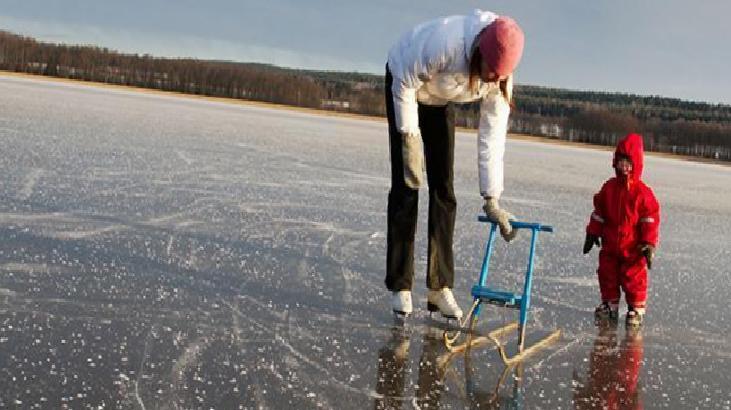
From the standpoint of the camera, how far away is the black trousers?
4941 mm

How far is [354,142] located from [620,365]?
57.1ft

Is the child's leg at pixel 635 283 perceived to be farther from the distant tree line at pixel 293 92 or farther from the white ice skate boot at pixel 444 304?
the distant tree line at pixel 293 92

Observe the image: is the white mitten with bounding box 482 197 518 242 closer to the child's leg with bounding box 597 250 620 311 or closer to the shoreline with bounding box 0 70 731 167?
the child's leg with bounding box 597 250 620 311

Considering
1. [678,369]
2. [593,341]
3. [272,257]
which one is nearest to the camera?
[678,369]

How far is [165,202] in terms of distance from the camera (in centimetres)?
843

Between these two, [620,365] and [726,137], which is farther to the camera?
[726,137]

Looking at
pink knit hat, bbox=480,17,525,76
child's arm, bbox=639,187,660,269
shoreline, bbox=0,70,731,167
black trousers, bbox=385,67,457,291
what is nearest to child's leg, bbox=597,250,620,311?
child's arm, bbox=639,187,660,269

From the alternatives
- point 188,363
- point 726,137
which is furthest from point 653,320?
point 726,137

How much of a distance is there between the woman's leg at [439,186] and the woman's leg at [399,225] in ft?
0.41

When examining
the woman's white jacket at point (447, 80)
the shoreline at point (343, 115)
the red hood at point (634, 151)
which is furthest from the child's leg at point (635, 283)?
the shoreline at point (343, 115)

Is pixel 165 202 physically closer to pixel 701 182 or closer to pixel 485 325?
pixel 485 325

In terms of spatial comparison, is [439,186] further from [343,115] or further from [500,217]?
[343,115]

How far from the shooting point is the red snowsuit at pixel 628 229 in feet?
18.4

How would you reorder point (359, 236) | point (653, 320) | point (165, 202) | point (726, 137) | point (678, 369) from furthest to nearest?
point (726, 137) < point (165, 202) < point (359, 236) < point (653, 320) < point (678, 369)
